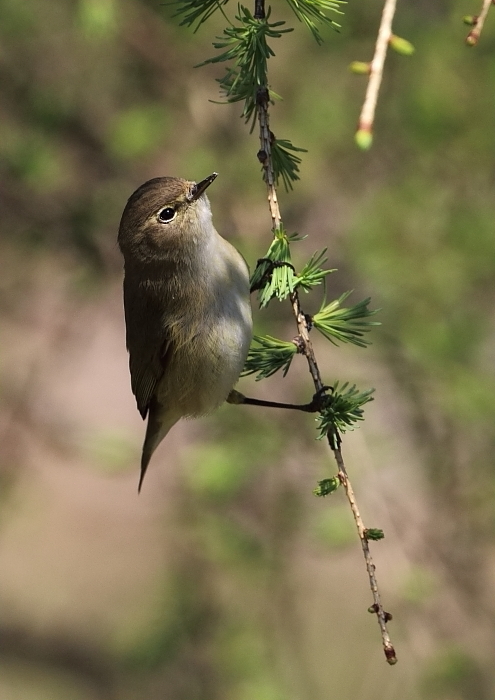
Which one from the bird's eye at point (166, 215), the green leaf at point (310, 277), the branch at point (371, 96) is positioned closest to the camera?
the branch at point (371, 96)

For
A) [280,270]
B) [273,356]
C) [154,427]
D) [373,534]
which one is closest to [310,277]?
[280,270]

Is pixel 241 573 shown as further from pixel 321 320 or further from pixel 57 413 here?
pixel 321 320

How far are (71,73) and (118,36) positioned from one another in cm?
47

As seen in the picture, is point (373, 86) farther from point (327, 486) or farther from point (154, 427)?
point (154, 427)

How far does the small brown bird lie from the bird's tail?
211 millimetres

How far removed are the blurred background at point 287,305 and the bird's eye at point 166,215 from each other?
104 centimetres

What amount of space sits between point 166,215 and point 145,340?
0.45 m

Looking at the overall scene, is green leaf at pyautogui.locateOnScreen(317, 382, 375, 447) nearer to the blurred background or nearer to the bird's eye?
the bird's eye

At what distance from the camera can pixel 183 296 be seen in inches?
114

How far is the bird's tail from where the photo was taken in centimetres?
343

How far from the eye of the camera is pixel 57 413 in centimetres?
539

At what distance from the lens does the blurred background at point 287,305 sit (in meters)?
4.13

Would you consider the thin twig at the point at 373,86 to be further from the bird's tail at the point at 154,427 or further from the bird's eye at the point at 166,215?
the bird's tail at the point at 154,427

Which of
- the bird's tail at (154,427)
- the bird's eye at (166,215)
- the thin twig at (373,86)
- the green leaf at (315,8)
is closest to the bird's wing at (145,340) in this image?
the bird's tail at (154,427)
